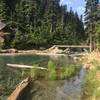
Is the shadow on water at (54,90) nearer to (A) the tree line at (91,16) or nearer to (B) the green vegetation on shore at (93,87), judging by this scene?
(B) the green vegetation on shore at (93,87)

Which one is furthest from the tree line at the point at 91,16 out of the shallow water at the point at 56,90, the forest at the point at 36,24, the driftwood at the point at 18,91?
the driftwood at the point at 18,91

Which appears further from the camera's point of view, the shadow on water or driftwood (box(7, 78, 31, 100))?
the shadow on water

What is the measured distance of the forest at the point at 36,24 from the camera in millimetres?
72056

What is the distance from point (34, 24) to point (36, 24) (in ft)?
4.00

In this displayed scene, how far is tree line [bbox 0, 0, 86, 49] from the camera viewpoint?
73.6 meters

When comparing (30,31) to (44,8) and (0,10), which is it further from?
(44,8)

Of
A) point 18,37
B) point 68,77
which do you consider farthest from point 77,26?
point 68,77

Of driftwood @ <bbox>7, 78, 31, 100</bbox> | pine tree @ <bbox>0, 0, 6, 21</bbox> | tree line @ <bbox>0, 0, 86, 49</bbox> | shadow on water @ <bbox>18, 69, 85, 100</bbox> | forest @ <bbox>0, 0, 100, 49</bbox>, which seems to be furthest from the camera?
pine tree @ <bbox>0, 0, 6, 21</bbox>

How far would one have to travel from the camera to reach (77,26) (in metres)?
110

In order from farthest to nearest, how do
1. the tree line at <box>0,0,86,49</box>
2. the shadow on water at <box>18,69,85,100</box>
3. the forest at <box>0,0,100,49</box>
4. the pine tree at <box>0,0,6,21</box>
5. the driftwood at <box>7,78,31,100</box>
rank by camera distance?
the pine tree at <box>0,0,6,21</box>
the tree line at <box>0,0,86,49</box>
the forest at <box>0,0,100,49</box>
the shadow on water at <box>18,69,85,100</box>
the driftwood at <box>7,78,31,100</box>

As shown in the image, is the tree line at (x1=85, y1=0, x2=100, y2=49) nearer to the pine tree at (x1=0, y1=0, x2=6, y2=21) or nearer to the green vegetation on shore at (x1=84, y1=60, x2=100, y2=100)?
the pine tree at (x1=0, y1=0, x2=6, y2=21)

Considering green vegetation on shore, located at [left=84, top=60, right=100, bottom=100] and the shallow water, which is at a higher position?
green vegetation on shore, located at [left=84, top=60, right=100, bottom=100]

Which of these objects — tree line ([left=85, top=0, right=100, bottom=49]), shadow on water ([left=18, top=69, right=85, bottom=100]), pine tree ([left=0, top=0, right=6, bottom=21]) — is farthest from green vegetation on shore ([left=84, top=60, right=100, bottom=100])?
pine tree ([left=0, top=0, right=6, bottom=21])

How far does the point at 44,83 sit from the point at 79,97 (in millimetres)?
5082
